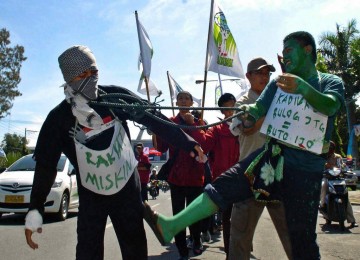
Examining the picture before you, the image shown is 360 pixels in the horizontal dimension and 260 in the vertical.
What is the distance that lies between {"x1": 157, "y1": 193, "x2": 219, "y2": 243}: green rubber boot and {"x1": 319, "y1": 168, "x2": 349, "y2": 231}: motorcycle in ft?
23.0

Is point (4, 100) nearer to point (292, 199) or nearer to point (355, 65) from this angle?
point (355, 65)

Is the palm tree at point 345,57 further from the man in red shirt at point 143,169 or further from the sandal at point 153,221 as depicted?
the sandal at point 153,221

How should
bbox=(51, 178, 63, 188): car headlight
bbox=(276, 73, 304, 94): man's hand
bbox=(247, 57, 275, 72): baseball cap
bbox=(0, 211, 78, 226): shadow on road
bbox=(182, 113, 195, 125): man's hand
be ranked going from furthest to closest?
bbox=(51, 178, 63, 188): car headlight
bbox=(0, 211, 78, 226): shadow on road
bbox=(182, 113, 195, 125): man's hand
bbox=(247, 57, 275, 72): baseball cap
bbox=(276, 73, 304, 94): man's hand

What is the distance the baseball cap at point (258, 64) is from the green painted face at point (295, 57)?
151cm

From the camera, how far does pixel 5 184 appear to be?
429 inches

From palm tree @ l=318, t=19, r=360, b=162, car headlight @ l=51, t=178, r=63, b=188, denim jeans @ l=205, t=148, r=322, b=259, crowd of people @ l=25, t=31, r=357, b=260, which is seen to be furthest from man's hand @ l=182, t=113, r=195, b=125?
palm tree @ l=318, t=19, r=360, b=162

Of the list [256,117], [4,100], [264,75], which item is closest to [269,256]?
[264,75]

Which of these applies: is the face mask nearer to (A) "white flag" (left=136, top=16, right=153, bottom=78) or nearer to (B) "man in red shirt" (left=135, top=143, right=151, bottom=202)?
(A) "white flag" (left=136, top=16, right=153, bottom=78)

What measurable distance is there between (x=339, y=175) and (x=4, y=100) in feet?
129

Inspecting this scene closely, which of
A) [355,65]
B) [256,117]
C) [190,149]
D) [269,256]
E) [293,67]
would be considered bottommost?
[269,256]

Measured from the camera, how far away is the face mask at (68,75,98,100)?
3.37 meters

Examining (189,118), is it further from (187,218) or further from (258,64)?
(187,218)

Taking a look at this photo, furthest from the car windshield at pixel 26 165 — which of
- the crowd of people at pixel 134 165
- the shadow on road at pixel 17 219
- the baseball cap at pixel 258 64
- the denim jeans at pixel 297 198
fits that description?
the denim jeans at pixel 297 198

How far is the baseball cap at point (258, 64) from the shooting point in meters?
4.86
